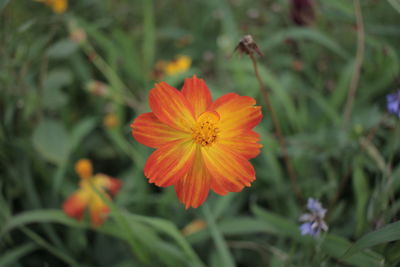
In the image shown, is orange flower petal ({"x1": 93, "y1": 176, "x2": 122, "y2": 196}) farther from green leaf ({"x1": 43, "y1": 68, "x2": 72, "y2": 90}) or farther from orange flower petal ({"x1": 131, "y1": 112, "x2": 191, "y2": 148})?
orange flower petal ({"x1": 131, "y1": 112, "x2": 191, "y2": 148})

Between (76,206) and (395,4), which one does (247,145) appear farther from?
(76,206)

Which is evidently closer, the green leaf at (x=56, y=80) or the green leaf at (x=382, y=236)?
the green leaf at (x=382, y=236)

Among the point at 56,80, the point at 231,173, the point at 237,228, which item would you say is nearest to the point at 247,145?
the point at 231,173

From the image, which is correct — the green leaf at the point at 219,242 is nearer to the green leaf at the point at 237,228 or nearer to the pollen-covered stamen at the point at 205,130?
the green leaf at the point at 237,228

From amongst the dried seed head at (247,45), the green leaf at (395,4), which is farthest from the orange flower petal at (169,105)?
the green leaf at (395,4)

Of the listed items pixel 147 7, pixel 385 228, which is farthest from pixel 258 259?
pixel 147 7


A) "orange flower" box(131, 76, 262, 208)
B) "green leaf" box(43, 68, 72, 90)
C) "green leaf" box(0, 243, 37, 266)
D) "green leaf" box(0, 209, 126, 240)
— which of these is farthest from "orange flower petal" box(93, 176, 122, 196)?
"orange flower" box(131, 76, 262, 208)
